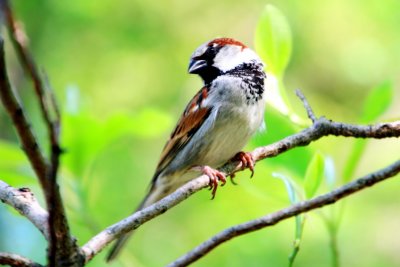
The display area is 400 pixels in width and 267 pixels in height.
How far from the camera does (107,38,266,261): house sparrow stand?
248 centimetres

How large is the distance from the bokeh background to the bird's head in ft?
0.75

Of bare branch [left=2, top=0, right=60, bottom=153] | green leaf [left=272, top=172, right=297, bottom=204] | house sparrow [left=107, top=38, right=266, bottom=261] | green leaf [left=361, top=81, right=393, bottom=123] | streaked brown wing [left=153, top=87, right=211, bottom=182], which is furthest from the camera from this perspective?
streaked brown wing [left=153, top=87, right=211, bottom=182]

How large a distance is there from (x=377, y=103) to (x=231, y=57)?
1140 millimetres

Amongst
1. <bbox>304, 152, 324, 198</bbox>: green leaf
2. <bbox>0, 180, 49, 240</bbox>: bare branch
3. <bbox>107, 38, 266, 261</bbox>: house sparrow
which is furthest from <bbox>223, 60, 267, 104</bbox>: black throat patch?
<bbox>0, 180, 49, 240</bbox>: bare branch

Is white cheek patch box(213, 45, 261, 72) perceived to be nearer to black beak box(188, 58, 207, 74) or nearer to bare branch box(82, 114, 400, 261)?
black beak box(188, 58, 207, 74)

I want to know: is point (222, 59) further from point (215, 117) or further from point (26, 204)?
point (26, 204)

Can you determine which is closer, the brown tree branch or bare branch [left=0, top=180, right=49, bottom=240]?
the brown tree branch

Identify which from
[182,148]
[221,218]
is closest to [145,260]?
[221,218]

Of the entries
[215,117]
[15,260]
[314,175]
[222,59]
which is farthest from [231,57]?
[15,260]

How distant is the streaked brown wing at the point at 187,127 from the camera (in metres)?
2.59

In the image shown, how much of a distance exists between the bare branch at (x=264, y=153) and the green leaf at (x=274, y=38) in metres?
0.21

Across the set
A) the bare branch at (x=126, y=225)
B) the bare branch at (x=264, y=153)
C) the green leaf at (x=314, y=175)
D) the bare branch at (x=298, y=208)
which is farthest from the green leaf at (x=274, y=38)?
the bare branch at (x=298, y=208)

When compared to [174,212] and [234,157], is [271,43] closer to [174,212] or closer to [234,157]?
[234,157]

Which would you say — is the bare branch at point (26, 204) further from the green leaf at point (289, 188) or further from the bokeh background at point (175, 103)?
the bokeh background at point (175, 103)
